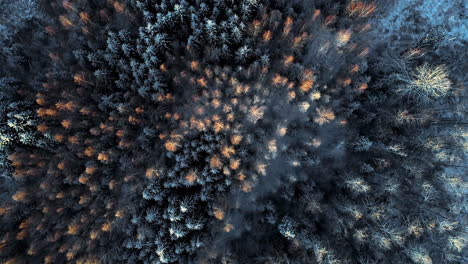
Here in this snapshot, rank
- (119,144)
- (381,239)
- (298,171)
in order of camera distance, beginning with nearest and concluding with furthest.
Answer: (381,239), (119,144), (298,171)

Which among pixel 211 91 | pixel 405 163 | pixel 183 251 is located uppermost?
pixel 211 91

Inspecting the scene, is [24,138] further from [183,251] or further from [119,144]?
[183,251]

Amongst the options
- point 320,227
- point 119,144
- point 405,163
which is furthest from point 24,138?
point 405,163

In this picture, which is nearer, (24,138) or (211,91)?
(24,138)

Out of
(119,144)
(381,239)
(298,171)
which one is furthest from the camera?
(298,171)

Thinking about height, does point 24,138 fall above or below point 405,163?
below

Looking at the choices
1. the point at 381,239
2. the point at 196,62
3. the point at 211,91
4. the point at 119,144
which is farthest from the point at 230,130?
the point at 381,239
